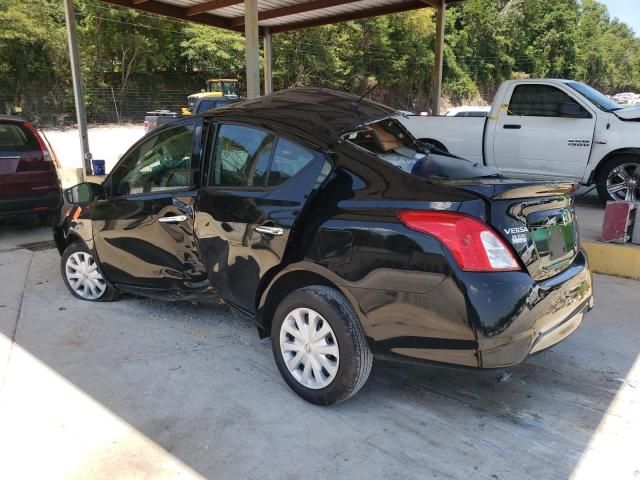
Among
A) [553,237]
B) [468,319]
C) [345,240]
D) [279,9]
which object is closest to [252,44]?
[279,9]

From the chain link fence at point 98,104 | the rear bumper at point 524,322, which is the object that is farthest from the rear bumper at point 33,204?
the chain link fence at point 98,104

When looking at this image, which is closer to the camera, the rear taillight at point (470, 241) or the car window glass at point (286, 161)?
the rear taillight at point (470, 241)

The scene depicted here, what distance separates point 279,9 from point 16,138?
22.8 ft

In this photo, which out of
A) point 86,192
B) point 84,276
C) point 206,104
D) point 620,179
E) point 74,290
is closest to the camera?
point 86,192

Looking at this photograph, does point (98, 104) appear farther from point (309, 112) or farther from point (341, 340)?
point (341, 340)

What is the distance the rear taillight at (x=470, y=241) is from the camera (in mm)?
2512

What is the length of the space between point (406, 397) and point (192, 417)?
1264 mm

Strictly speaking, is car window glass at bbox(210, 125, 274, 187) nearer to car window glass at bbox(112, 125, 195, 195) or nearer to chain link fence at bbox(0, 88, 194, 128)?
car window glass at bbox(112, 125, 195, 195)

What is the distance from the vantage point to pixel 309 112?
11.2 ft

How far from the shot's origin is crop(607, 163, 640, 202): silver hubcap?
7.57 m

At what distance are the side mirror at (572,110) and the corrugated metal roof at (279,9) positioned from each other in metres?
4.58

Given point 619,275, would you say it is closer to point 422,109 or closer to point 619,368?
point 619,368

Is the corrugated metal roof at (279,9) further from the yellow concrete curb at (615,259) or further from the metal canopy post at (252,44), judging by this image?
the yellow concrete curb at (615,259)

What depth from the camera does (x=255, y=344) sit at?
13.0 feet
